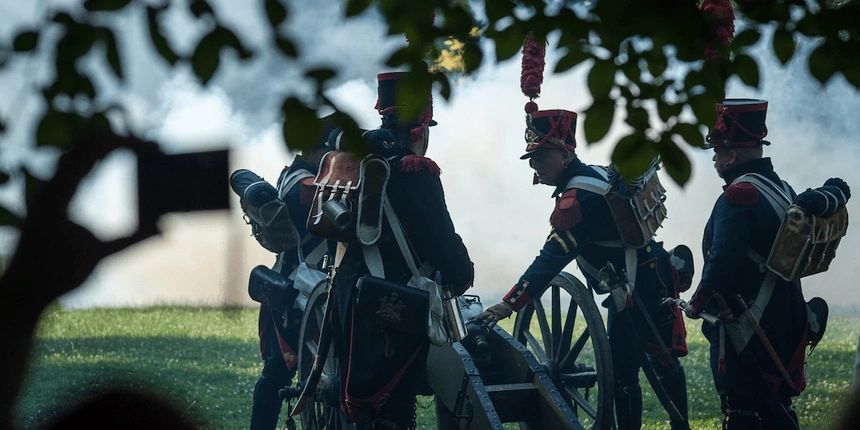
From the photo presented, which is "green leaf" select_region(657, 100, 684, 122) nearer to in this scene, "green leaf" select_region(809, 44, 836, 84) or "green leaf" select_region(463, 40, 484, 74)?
"green leaf" select_region(809, 44, 836, 84)

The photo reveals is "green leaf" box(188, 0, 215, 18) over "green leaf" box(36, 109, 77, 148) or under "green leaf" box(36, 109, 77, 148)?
over

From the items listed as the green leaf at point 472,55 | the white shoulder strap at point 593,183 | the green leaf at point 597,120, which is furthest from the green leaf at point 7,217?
the white shoulder strap at point 593,183

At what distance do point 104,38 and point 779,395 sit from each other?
3835 mm

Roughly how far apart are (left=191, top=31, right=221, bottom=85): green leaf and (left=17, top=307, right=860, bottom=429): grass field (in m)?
4.42

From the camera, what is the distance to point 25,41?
238 cm

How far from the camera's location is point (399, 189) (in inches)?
175

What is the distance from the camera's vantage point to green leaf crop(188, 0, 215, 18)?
2.36 meters

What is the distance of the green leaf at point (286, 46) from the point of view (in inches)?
91.0

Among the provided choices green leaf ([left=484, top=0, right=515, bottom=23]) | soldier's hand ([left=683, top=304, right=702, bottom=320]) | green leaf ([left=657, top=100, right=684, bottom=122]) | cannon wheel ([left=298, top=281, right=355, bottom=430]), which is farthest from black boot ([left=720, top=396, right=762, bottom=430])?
green leaf ([left=484, top=0, right=515, bottom=23])

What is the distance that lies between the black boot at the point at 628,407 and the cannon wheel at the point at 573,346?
16cm

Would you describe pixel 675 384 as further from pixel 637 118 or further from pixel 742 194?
pixel 637 118

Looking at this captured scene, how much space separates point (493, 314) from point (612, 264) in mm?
830

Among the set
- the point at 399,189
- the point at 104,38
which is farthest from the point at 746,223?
the point at 104,38

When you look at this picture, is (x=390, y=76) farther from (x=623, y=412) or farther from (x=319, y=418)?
(x=623, y=412)
